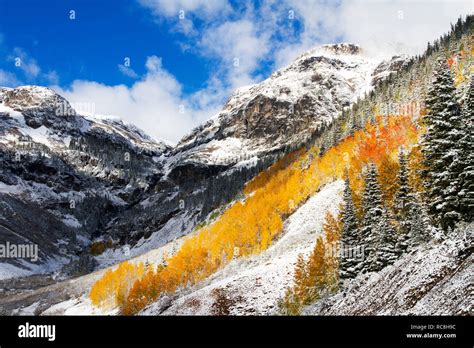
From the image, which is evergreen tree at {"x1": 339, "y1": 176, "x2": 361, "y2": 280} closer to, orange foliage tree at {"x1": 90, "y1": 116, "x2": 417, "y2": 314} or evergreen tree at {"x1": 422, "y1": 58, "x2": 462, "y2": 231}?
evergreen tree at {"x1": 422, "y1": 58, "x2": 462, "y2": 231}

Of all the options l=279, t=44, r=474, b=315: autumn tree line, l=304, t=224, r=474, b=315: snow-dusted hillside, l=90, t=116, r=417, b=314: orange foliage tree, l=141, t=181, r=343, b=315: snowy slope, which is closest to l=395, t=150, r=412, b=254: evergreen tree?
l=279, t=44, r=474, b=315: autumn tree line

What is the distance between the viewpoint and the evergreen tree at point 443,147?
31812mm

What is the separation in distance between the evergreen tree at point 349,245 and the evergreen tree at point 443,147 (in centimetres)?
1080

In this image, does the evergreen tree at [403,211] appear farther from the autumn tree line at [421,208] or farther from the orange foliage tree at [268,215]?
the orange foliage tree at [268,215]

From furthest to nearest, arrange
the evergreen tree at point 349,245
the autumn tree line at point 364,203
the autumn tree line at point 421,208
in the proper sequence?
the evergreen tree at point 349,245 → the autumn tree line at point 364,203 → the autumn tree line at point 421,208

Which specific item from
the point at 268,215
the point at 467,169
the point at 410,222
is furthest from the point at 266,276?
the point at 268,215

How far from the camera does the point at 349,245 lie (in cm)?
4478

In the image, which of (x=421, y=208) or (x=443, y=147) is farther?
(x=421, y=208)

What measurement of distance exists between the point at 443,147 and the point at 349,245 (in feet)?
49.6

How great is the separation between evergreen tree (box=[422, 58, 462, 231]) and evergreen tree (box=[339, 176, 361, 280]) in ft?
35.4

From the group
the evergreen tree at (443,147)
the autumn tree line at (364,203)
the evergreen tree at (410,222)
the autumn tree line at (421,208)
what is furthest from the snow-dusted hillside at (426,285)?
the autumn tree line at (364,203)

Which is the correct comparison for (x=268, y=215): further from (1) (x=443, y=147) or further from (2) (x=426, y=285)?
(2) (x=426, y=285)

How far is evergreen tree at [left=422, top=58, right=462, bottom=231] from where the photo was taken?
1252 inches
